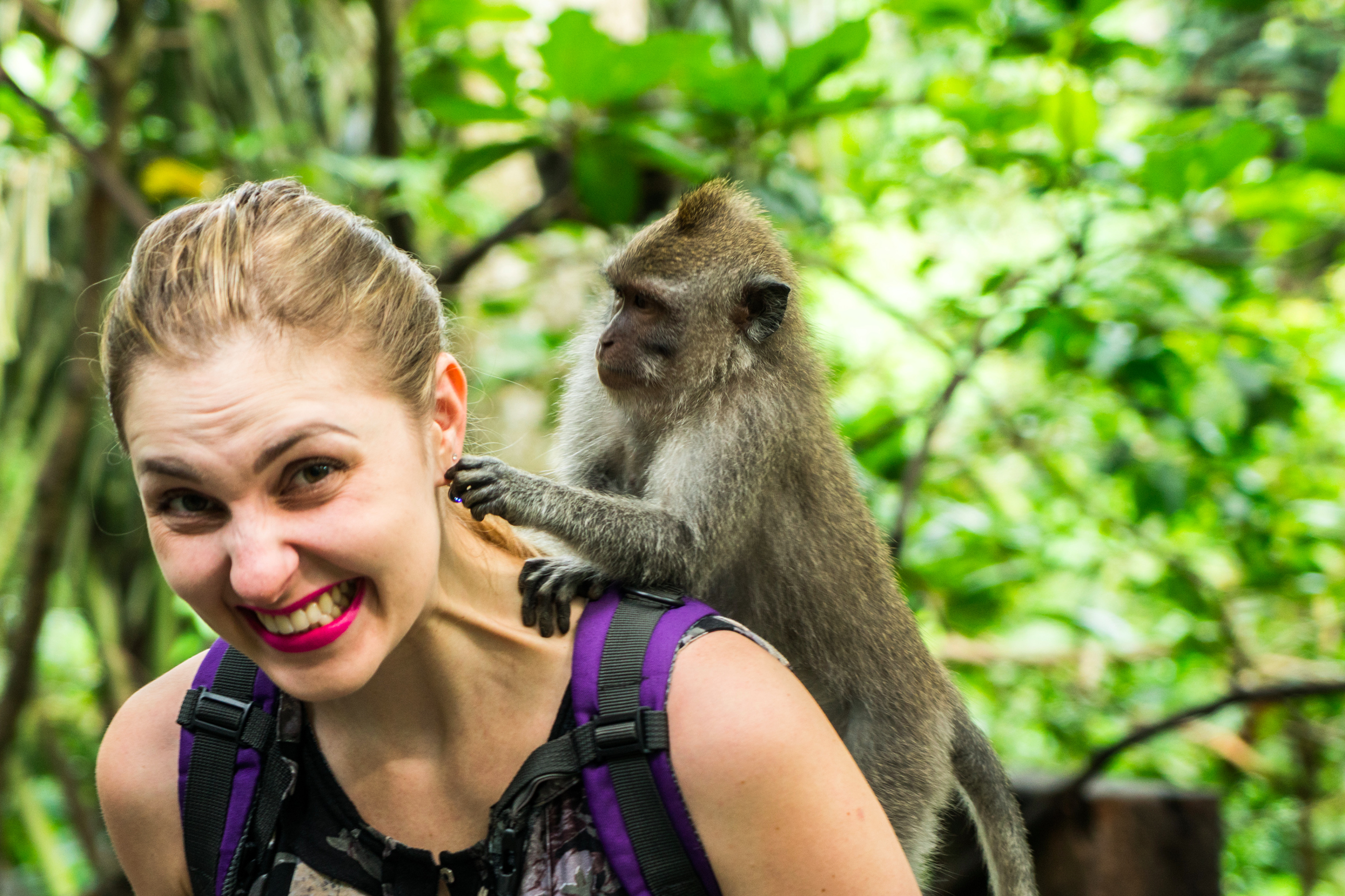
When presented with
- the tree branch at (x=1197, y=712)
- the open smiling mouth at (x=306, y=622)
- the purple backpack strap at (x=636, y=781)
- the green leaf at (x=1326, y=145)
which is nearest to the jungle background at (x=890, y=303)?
the green leaf at (x=1326, y=145)

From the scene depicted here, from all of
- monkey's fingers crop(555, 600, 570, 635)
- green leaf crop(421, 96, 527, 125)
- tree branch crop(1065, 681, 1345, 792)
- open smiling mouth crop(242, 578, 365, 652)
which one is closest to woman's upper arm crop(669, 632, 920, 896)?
monkey's fingers crop(555, 600, 570, 635)

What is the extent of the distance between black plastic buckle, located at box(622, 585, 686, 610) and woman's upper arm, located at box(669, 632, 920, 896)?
0.15 m

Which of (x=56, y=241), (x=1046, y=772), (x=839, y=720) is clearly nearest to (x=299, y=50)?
(x=56, y=241)

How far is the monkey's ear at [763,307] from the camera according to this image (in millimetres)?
2594

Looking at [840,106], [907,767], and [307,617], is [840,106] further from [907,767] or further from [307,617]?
[307,617]

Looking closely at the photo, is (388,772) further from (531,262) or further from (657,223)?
(531,262)

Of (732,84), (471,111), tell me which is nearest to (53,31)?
(471,111)

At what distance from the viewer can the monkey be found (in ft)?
7.75

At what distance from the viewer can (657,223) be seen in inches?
108

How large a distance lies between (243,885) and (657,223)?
6.05 ft

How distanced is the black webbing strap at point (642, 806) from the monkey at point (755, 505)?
0.60 metres

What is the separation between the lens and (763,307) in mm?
2627

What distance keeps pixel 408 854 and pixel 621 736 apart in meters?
0.42

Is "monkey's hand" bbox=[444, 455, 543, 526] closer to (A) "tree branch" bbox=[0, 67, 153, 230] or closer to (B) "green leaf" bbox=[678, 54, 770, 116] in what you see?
(B) "green leaf" bbox=[678, 54, 770, 116]
